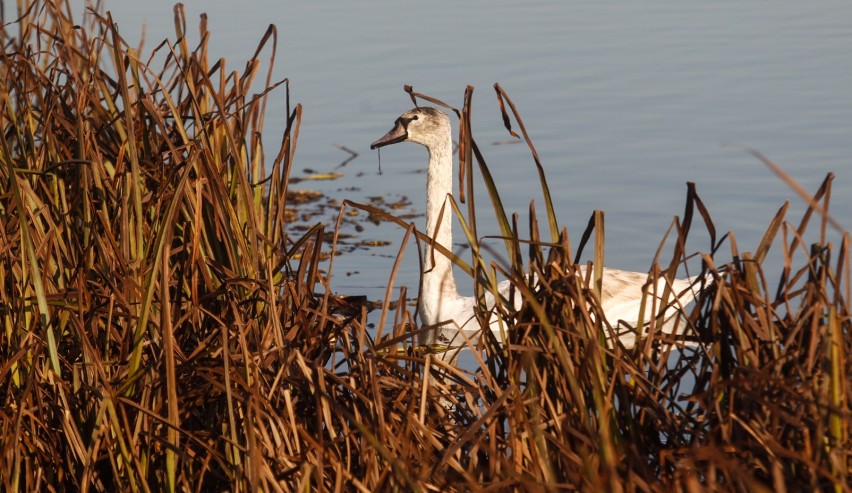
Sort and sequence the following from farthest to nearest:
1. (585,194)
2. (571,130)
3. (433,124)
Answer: (571,130) < (585,194) < (433,124)

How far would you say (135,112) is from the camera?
3957 mm

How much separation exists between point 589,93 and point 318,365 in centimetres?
758

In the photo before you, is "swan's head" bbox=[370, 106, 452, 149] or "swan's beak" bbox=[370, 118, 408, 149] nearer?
"swan's head" bbox=[370, 106, 452, 149]

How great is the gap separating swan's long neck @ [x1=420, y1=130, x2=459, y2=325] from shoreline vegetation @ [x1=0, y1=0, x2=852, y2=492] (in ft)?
7.06

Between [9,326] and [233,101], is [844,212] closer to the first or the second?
[233,101]

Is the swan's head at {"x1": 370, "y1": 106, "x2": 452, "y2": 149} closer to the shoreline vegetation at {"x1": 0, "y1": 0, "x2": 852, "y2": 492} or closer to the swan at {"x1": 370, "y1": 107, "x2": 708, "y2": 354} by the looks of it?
the swan at {"x1": 370, "y1": 107, "x2": 708, "y2": 354}

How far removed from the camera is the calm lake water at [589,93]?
7883 millimetres

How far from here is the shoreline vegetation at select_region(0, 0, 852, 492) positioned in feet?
8.07

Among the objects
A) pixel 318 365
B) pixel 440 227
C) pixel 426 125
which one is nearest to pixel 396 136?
pixel 426 125

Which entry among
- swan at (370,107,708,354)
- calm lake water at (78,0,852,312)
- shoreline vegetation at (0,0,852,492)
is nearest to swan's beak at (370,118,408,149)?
swan at (370,107,708,354)

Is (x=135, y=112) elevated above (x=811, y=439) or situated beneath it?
elevated above

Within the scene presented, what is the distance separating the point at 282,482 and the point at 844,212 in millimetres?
5260

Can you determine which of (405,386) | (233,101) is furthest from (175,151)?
(405,386)

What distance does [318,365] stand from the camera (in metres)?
2.88
